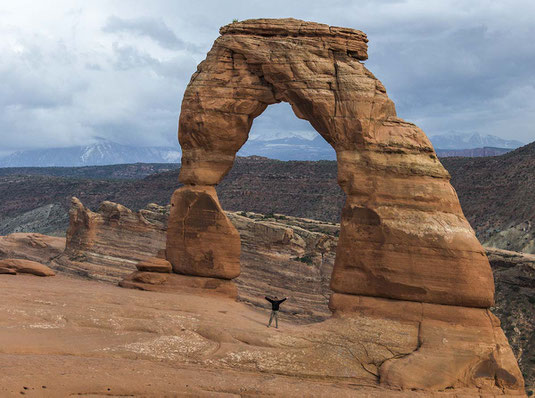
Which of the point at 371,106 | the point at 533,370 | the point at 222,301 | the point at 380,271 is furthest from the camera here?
the point at 533,370

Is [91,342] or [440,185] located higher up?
[440,185]

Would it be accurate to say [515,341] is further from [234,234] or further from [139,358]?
[139,358]

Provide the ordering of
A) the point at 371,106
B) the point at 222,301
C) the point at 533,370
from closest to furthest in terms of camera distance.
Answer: the point at 371,106 < the point at 222,301 < the point at 533,370

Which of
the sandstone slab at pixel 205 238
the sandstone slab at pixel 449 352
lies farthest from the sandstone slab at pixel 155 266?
the sandstone slab at pixel 449 352

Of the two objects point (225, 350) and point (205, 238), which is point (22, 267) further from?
point (225, 350)

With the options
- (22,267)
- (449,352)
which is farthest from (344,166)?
(22,267)

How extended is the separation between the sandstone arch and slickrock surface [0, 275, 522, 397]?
1509 millimetres

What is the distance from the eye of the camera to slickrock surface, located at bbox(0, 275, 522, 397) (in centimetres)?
1770

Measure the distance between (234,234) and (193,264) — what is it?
92.2 inches

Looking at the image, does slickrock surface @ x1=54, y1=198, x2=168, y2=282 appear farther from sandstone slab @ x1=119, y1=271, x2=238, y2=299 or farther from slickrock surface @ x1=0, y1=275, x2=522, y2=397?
slickrock surface @ x1=0, y1=275, x2=522, y2=397

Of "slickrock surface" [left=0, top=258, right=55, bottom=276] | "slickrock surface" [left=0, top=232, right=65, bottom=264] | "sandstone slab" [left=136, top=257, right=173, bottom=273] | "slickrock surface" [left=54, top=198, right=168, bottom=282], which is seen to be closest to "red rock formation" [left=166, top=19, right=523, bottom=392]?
"sandstone slab" [left=136, top=257, right=173, bottom=273]

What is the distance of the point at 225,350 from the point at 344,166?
8.81 m

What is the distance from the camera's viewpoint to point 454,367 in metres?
21.1

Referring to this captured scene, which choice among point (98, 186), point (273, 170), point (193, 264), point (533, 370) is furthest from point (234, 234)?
point (98, 186)
